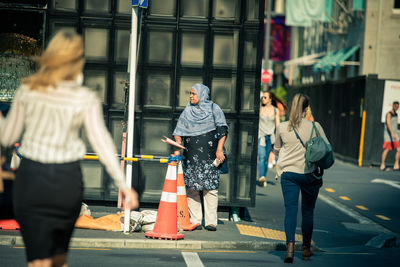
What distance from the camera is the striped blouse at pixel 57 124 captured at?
14.0 feet

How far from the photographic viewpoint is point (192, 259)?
26.9 feet

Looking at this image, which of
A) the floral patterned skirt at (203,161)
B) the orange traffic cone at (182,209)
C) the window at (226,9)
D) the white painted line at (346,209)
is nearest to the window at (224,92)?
the window at (226,9)

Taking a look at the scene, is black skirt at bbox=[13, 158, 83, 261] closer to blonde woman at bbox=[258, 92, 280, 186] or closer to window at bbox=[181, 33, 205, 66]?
window at bbox=[181, 33, 205, 66]

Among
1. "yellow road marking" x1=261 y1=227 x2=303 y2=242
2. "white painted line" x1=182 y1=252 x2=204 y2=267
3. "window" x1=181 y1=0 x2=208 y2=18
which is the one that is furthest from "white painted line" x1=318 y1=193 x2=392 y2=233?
"window" x1=181 y1=0 x2=208 y2=18

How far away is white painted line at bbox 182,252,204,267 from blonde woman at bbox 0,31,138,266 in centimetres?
359

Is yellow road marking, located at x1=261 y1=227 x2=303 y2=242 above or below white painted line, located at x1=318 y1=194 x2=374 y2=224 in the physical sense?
above

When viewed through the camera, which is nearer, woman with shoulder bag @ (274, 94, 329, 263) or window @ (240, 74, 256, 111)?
woman with shoulder bag @ (274, 94, 329, 263)

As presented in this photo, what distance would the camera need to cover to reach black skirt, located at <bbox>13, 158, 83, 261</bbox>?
427 cm

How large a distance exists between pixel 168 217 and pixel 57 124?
193 inches

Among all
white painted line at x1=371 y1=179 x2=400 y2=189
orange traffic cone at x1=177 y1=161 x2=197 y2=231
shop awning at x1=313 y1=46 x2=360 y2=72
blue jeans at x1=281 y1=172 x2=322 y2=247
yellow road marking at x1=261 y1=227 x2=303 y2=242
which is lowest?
white painted line at x1=371 y1=179 x2=400 y2=189

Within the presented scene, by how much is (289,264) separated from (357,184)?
31.9ft

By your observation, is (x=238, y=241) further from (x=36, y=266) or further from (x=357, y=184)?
(x=357, y=184)

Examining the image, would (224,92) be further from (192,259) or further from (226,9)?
(192,259)

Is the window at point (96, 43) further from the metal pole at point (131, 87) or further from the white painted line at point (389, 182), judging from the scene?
the white painted line at point (389, 182)
